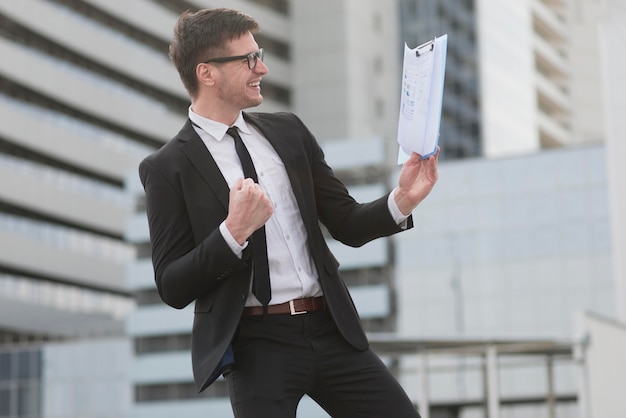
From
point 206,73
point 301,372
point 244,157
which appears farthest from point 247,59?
point 301,372

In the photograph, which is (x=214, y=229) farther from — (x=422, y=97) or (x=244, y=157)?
(x=422, y=97)

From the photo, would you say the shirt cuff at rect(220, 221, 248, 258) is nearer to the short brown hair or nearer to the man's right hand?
the man's right hand

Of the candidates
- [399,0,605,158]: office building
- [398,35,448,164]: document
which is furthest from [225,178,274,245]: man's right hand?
[399,0,605,158]: office building

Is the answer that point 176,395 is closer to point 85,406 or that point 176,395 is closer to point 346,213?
point 85,406

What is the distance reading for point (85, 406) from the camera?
214ft

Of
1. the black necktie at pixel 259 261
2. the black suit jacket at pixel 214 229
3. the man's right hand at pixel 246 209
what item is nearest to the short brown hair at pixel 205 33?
the black suit jacket at pixel 214 229

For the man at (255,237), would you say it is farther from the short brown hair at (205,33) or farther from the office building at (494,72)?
the office building at (494,72)

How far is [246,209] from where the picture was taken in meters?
3.54

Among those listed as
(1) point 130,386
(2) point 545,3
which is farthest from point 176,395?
(2) point 545,3

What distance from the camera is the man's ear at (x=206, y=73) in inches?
→ 153

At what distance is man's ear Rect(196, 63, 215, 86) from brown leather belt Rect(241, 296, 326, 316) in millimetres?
725

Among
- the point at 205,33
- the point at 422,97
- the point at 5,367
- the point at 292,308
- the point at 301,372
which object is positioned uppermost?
the point at 5,367

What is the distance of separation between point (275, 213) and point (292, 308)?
12.1 inches

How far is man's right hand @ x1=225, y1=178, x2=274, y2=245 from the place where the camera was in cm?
353
